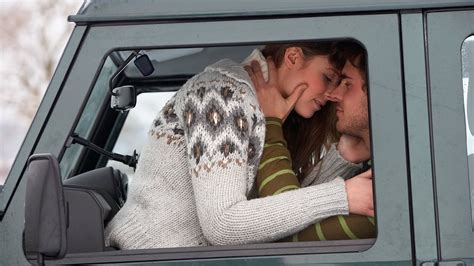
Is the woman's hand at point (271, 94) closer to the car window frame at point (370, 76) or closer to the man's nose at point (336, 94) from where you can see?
the man's nose at point (336, 94)

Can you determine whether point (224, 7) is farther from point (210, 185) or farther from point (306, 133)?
point (306, 133)

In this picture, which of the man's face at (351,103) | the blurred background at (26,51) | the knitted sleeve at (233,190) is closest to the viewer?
the knitted sleeve at (233,190)

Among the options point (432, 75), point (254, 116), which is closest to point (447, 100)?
point (432, 75)

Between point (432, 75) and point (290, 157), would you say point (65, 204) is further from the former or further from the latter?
point (432, 75)

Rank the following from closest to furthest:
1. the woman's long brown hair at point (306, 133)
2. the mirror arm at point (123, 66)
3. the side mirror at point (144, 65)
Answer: the woman's long brown hair at point (306, 133) < the mirror arm at point (123, 66) < the side mirror at point (144, 65)

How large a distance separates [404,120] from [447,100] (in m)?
0.11

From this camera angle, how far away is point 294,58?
324 cm

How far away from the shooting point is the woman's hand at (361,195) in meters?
2.91

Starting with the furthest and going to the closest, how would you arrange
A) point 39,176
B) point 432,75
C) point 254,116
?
point 254,116, point 432,75, point 39,176

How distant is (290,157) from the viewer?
3.23 metres

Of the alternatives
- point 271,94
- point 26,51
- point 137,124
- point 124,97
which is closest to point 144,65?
point 124,97

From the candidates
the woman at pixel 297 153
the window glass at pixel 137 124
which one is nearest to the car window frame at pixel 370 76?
the woman at pixel 297 153

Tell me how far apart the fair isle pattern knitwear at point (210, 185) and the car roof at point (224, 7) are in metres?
0.23

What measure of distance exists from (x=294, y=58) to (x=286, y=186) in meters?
0.39
